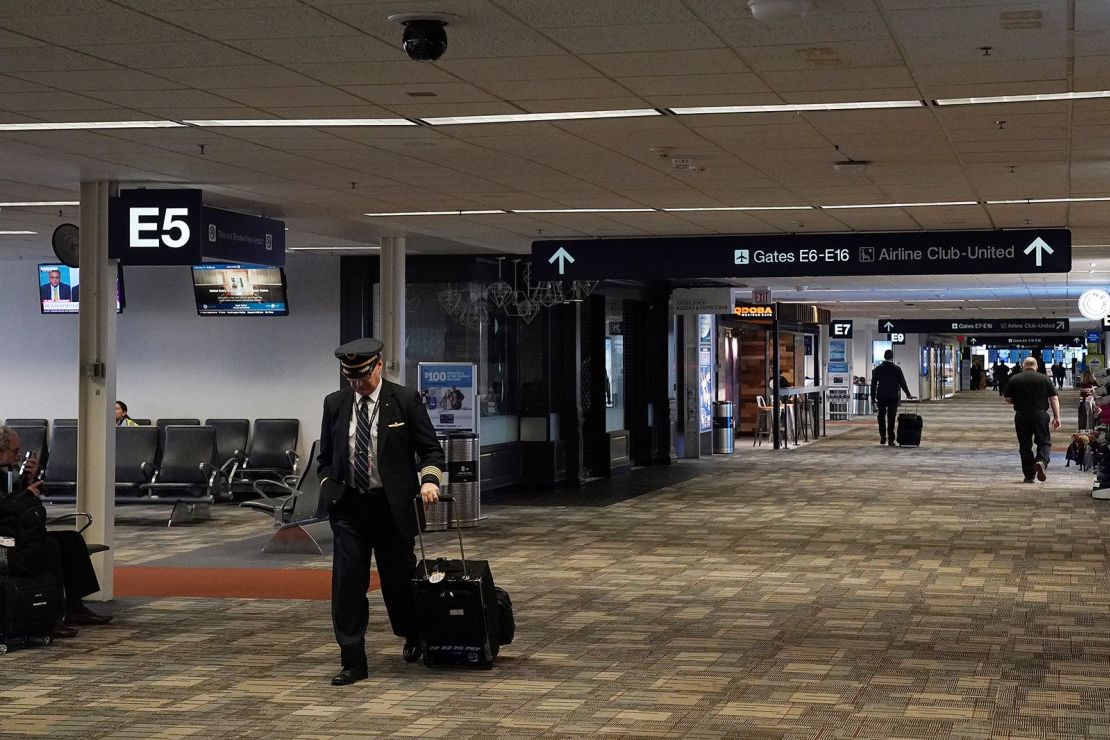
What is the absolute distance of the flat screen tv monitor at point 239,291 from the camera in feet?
53.9

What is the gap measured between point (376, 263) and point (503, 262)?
1467 millimetres

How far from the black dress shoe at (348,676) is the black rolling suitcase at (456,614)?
355 mm

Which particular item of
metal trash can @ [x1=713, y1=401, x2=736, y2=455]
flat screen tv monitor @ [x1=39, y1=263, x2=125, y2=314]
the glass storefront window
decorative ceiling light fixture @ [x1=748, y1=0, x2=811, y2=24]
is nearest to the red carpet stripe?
decorative ceiling light fixture @ [x1=748, y1=0, x2=811, y2=24]

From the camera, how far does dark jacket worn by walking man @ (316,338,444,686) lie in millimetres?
6605

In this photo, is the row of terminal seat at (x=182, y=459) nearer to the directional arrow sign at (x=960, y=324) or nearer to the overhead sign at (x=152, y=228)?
the overhead sign at (x=152, y=228)

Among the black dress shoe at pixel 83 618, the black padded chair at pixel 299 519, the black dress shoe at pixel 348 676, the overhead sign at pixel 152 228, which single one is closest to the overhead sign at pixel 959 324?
the black padded chair at pixel 299 519

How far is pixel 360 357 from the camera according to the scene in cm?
671

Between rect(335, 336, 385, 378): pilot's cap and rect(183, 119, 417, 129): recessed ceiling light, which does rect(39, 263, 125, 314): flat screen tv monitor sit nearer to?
rect(183, 119, 417, 129): recessed ceiling light

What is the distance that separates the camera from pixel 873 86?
6.46 m

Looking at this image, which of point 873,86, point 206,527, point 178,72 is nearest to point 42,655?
point 178,72

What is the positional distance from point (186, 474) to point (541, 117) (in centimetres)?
823

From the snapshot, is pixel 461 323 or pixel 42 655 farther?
pixel 461 323

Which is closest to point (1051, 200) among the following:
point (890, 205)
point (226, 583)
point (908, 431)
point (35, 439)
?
point (890, 205)

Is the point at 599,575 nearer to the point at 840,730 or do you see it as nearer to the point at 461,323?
the point at 840,730
